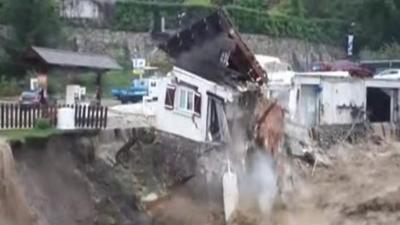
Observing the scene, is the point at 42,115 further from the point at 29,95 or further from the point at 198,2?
the point at 198,2

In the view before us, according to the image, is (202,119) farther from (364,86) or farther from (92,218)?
(364,86)

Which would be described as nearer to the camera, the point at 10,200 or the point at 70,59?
the point at 10,200

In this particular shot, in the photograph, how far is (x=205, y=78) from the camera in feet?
117

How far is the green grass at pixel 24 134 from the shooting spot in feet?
89.1

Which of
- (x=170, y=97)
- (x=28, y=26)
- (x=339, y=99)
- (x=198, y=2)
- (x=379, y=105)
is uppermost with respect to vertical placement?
(x=198, y=2)

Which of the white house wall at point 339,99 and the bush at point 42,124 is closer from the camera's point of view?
the bush at point 42,124

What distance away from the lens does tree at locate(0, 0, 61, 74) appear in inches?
1830

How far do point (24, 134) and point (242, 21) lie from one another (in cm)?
4348

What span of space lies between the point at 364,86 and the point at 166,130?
23.6 m

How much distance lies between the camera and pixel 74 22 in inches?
2354

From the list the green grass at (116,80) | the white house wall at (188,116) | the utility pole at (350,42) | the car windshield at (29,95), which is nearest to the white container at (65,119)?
the white house wall at (188,116)

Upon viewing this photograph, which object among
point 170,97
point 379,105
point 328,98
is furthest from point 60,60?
point 379,105

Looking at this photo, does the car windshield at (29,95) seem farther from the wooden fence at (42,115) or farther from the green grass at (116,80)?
the green grass at (116,80)

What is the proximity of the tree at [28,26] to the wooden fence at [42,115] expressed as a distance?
15745 mm
